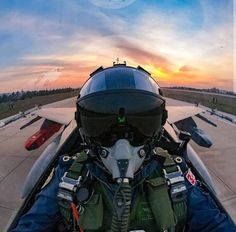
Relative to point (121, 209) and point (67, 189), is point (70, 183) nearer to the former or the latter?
point (67, 189)

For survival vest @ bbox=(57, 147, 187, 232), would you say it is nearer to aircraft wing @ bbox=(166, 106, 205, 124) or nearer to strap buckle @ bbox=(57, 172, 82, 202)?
strap buckle @ bbox=(57, 172, 82, 202)

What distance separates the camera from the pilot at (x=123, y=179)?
1902 millimetres

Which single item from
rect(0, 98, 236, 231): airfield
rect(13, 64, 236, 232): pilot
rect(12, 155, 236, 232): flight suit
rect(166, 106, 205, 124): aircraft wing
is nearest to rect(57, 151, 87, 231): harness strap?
rect(13, 64, 236, 232): pilot

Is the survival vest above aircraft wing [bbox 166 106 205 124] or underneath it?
above

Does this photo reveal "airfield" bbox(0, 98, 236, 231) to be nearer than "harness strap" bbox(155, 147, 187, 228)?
No

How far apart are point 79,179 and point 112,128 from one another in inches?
16.2

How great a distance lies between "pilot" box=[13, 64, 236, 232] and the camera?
6.24 ft

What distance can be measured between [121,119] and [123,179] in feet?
1.21

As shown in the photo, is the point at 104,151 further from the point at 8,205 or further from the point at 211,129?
the point at 211,129

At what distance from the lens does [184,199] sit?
1.98 metres

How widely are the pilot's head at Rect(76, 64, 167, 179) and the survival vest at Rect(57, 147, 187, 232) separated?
0.67 feet

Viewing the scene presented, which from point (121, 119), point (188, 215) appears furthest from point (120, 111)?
point (188, 215)

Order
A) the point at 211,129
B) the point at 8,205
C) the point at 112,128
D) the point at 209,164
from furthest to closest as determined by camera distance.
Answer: the point at 211,129 < the point at 209,164 < the point at 8,205 < the point at 112,128

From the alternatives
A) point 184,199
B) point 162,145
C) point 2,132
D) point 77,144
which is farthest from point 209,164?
point 2,132
